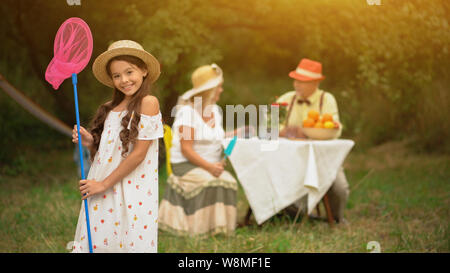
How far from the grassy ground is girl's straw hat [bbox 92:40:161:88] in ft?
5.40

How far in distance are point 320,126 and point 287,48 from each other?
520cm

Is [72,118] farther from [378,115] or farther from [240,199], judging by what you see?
[378,115]

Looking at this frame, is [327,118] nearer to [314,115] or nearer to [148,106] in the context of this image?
[314,115]

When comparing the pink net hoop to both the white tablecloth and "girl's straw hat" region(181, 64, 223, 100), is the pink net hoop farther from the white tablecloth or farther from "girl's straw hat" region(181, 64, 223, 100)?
the white tablecloth

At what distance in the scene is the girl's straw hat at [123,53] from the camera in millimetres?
2119

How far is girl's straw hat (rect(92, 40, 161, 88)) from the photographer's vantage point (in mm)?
2119

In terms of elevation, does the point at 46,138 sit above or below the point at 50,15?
below

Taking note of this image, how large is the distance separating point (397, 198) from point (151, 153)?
3725mm

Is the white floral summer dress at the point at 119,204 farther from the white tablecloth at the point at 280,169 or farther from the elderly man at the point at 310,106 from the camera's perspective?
the elderly man at the point at 310,106

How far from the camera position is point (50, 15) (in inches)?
200

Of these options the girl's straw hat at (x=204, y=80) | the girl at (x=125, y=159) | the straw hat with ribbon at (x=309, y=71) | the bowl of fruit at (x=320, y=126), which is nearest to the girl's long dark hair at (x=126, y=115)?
the girl at (x=125, y=159)

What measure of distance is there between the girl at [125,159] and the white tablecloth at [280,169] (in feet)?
5.91

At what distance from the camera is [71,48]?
6.69ft

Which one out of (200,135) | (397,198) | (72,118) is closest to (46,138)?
(72,118)
